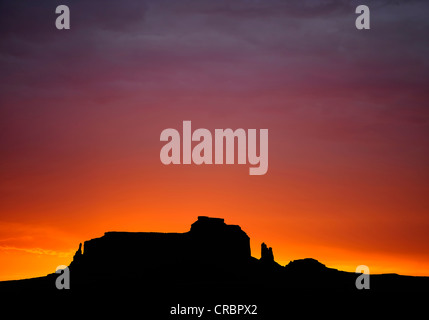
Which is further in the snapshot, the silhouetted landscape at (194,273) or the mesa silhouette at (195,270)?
the mesa silhouette at (195,270)

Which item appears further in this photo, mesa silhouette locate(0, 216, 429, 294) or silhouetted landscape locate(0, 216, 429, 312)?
mesa silhouette locate(0, 216, 429, 294)

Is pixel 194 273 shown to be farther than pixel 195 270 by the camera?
No

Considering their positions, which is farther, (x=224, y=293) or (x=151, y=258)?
(x=151, y=258)

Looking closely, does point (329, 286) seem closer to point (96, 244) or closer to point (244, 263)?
point (244, 263)

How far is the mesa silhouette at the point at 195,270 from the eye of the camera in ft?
363

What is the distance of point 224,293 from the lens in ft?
349

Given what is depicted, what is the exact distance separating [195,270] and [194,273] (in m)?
1.78

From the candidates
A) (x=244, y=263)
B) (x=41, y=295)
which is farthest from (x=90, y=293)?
(x=244, y=263)

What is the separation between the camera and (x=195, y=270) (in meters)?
126

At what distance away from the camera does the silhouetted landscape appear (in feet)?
352

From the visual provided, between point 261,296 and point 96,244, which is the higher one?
point 96,244
